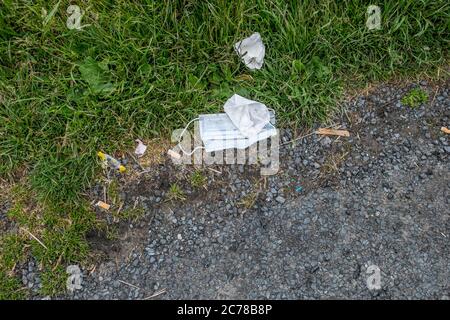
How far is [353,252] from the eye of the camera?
3.08 meters

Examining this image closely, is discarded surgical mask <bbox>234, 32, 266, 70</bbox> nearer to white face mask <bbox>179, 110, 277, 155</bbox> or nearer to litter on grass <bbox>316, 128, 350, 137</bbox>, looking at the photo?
white face mask <bbox>179, 110, 277, 155</bbox>

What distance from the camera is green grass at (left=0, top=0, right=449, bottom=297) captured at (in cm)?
336

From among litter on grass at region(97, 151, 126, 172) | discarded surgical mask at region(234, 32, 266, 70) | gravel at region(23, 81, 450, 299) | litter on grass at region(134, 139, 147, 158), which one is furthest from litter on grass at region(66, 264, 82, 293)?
discarded surgical mask at region(234, 32, 266, 70)

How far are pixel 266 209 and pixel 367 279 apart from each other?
28.9 inches

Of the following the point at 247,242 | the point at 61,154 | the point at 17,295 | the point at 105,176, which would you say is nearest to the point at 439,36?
the point at 247,242

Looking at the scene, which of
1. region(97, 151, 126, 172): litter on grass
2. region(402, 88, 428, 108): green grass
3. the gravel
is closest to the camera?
the gravel

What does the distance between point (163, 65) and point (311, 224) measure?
144cm

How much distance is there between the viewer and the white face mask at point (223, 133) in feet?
11.1

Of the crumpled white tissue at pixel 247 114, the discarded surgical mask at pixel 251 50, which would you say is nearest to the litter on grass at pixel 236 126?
the crumpled white tissue at pixel 247 114

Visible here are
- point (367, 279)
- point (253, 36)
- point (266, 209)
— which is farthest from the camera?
point (253, 36)

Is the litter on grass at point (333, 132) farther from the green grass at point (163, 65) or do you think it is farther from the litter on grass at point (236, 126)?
the litter on grass at point (236, 126)

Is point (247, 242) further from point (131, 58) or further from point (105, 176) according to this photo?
point (131, 58)

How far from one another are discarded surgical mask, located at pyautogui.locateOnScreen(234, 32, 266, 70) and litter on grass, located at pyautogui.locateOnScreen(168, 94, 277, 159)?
0.85ft

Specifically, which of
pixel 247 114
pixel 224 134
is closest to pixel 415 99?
pixel 247 114
